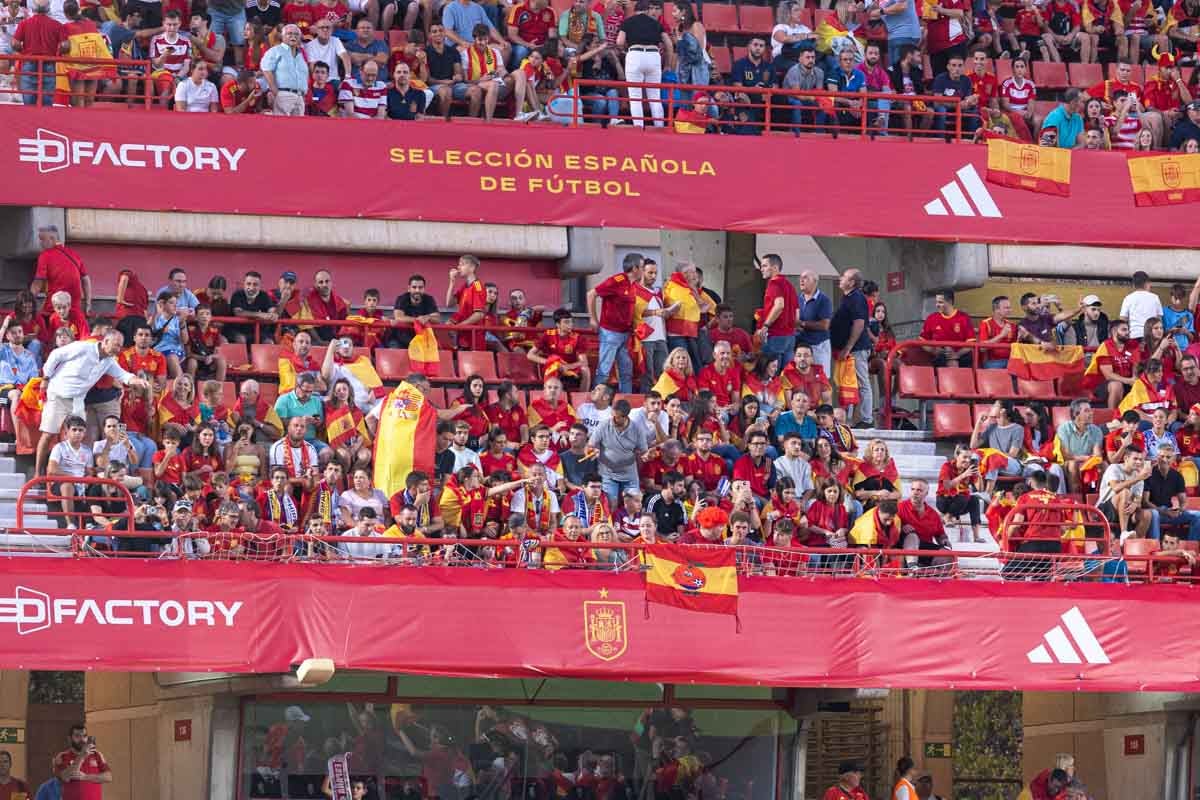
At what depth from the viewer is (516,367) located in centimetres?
2294

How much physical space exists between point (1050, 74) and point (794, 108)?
455 cm

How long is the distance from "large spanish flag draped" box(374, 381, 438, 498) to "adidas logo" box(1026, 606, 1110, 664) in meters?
5.06

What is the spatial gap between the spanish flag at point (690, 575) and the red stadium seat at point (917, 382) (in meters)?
5.72

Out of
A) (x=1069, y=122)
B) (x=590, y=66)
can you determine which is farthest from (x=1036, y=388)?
(x=590, y=66)

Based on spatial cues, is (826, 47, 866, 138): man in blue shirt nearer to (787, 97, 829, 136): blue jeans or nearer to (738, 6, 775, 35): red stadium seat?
(787, 97, 829, 136): blue jeans

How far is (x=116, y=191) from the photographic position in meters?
22.7

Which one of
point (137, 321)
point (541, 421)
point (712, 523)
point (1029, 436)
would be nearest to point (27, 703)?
point (137, 321)

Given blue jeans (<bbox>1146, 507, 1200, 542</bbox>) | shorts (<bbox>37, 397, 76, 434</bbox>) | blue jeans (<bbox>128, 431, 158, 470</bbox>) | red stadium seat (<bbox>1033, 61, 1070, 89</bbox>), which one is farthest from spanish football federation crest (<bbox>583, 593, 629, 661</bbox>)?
red stadium seat (<bbox>1033, 61, 1070, 89</bbox>)

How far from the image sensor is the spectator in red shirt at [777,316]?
22.4m

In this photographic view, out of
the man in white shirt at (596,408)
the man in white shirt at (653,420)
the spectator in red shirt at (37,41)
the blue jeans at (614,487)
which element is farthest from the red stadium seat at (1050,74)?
the spectator in red shirt at (37,41)

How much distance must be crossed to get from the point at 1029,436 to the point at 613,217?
4.70 meters

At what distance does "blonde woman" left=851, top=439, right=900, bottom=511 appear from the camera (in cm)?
2016

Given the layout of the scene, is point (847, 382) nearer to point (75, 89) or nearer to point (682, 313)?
point (682, 313)

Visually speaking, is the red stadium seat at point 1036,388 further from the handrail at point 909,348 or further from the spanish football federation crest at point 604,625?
the spanish football federation crest at point 604,625
